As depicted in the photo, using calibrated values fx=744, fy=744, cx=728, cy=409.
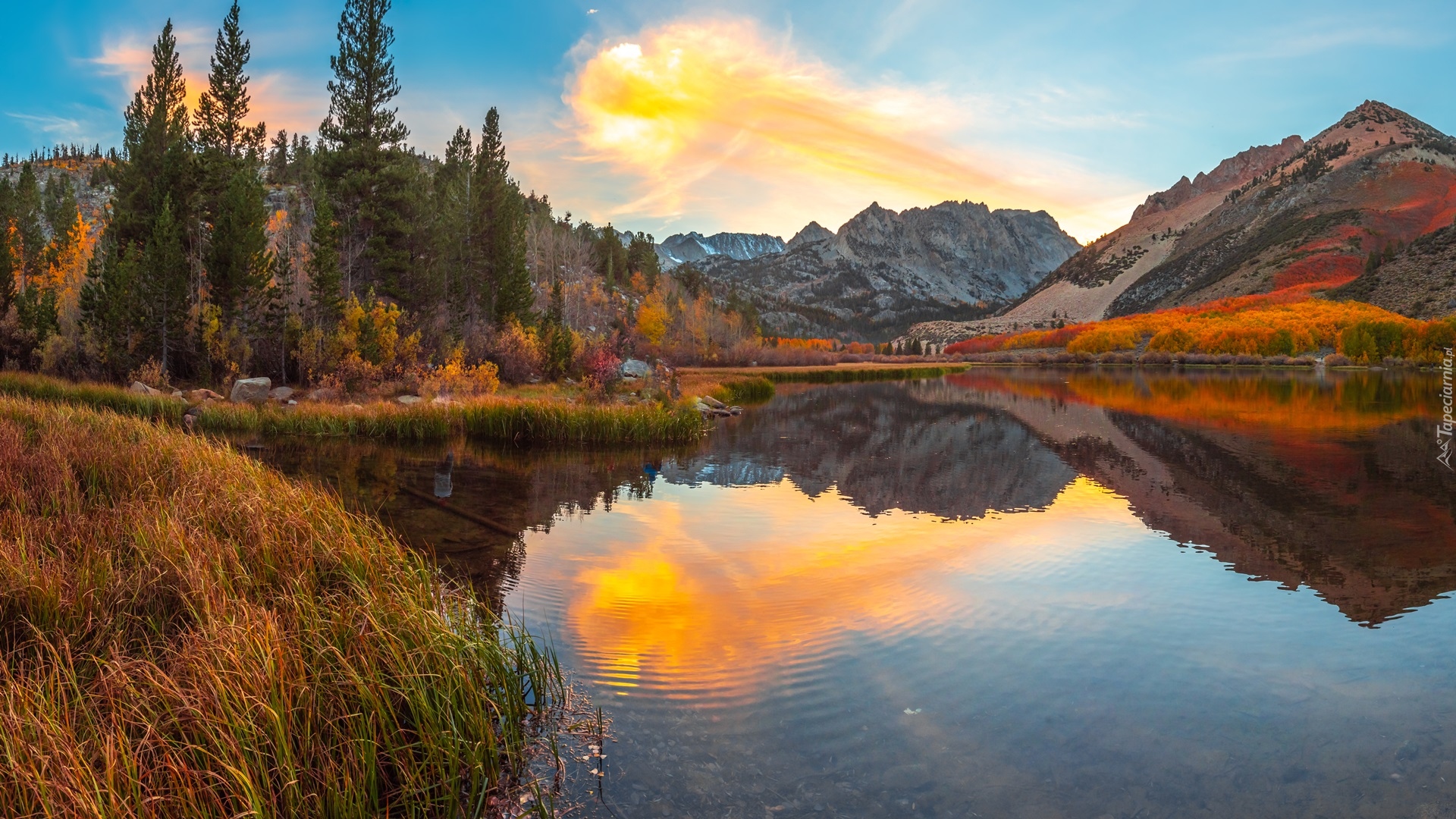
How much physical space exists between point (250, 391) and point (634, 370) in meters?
24.9

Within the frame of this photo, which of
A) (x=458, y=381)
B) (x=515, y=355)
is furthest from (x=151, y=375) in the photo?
(x=515, y=355)

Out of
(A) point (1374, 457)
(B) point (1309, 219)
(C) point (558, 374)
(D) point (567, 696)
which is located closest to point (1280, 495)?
(A) point (1374, 457)

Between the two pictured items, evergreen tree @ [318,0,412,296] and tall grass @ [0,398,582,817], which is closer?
tall grass @ [0,398,582,817]

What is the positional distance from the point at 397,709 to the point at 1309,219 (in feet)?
795

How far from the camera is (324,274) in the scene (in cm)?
3650

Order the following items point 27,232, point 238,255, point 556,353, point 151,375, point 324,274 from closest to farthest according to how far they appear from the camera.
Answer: point 151,375
point 238,255
point 324,274
point 556,353
point 27,232

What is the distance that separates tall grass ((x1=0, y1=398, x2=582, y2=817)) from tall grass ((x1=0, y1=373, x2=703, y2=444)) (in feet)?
58.7

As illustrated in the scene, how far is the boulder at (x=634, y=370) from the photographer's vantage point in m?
50.7

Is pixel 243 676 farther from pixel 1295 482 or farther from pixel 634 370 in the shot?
pixel 634 370

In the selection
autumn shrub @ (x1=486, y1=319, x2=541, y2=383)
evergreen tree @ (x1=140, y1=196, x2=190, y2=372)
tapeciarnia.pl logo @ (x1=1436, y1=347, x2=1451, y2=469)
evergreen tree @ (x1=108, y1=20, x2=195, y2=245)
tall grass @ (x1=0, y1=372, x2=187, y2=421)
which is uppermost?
evergreen tree @ (x1=108, y1=20, x2=195, y2=245)

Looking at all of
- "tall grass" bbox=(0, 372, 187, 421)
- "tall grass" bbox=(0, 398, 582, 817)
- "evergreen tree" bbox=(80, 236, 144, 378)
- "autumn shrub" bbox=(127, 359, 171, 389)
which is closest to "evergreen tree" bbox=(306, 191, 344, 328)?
"autumn shrub" bbox=(127, 359, 171, 389)

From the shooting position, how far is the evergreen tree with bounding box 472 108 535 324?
5353 centimetres

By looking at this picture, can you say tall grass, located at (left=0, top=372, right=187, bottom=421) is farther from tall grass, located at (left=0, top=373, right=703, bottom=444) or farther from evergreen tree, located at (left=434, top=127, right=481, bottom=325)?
evergreen tree, located at (left=434, top=127, right=481, bottom=325)

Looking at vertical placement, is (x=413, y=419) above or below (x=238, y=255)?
below
